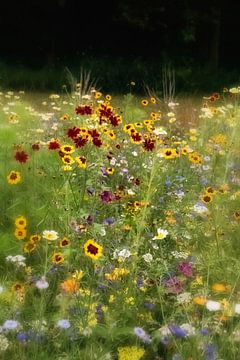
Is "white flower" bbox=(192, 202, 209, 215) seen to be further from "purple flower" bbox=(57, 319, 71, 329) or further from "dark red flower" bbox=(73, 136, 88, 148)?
"purple flower" bbox=(57, 319, 71, 329)

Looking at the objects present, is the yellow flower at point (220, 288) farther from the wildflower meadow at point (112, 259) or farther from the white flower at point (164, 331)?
the white flower at point (164, 331)

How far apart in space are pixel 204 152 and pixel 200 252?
1.77m

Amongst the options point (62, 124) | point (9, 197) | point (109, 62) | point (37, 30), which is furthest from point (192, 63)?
point (9, 197)

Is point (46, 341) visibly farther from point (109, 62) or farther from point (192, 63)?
point (192, 63)

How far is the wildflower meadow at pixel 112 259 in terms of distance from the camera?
2262 millimetres

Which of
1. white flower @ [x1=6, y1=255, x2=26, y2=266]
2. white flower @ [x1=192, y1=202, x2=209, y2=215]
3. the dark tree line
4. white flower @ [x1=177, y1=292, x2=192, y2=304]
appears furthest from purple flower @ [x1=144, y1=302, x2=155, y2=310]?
the dark tree line

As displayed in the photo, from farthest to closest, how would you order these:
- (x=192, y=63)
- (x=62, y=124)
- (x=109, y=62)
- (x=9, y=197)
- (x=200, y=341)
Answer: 1. (x=192, y=63)
2. (x=109, y=62)
3. (x=62, y=124)
4. (x=9, y=197)
5. (x=200, y=341)

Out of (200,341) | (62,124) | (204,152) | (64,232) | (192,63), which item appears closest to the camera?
(200,341)

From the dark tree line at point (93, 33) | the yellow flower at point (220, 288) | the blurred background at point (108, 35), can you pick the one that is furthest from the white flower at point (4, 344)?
the dark tree line at point (93, 33)

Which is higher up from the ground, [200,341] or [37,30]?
[200,341]

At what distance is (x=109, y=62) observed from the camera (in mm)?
14461

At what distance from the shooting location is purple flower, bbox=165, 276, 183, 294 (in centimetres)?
256

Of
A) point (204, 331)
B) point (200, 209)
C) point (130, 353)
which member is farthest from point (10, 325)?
point (200, 209)

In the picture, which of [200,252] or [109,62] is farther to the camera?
[109,62]
